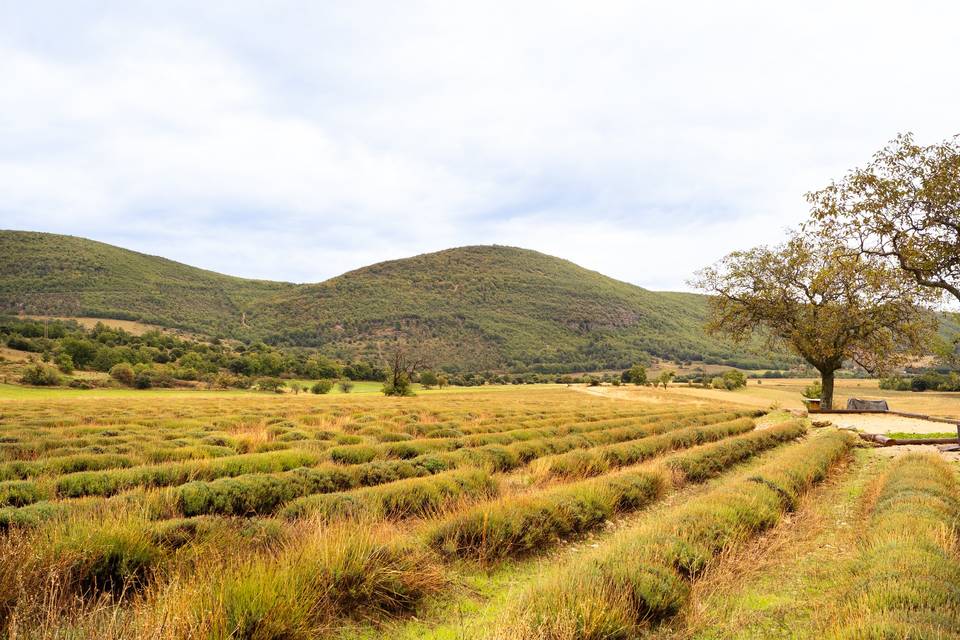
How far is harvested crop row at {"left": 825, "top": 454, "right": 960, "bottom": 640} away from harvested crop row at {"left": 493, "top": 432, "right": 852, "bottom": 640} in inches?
60.5

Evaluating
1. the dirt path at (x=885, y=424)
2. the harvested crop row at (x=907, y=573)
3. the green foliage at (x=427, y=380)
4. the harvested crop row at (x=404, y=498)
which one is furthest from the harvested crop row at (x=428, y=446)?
the green foliage at (x=427, y=380)

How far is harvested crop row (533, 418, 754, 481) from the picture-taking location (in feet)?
41.2

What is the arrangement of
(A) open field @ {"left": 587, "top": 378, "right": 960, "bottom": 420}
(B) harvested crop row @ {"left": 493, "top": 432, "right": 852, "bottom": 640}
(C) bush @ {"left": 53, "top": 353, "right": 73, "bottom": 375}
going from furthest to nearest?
1. (C) bush @ {"left": 53, "top": 353, "right": 73, "bottom": 375}
2. (A) open field @ {"left": 587, "top": 378, "right": 960, "bottom": 420}
3. (B) harvested crop row @ {"left": 493, "top": 432, "right": 852, "bottom": 640}

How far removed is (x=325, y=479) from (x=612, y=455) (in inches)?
335

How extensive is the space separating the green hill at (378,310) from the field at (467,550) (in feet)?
412

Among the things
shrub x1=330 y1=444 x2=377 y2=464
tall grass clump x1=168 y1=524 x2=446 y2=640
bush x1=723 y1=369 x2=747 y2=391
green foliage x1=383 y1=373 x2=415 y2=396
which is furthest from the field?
bush x1=723 y1=369 x2=747 y2=391

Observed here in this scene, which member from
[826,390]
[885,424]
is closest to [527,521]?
[885,424]

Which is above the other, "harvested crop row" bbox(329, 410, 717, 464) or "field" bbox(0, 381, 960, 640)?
"field" bbox(0, 381, 960, 640)

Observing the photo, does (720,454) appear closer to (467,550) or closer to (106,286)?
(467,550)

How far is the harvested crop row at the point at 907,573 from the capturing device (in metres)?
3.90

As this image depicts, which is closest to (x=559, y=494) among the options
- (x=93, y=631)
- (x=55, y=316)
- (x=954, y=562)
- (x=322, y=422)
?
(x=954, y=562)

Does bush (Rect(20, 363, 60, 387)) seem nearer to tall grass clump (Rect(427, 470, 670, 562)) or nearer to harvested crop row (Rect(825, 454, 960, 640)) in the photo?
tall grass clump (Rect(427, 470, 670, 562))

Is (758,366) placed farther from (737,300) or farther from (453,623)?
(453,623)

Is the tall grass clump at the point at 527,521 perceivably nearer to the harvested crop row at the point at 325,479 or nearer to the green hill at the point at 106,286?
the harvested crop row at the point at 325,479
